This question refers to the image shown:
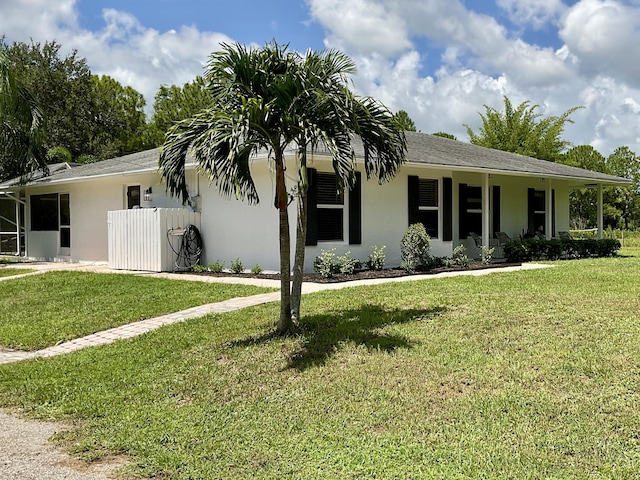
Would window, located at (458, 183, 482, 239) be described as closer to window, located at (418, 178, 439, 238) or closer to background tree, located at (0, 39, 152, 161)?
window, located at (418, 178, 439, 238)

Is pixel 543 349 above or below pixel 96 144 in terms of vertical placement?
below

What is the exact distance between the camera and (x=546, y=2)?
14469 mm

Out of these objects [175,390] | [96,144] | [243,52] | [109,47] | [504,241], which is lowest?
[175,390]

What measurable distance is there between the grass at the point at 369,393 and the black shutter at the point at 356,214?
5165mm

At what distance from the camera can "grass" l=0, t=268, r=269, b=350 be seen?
830cm

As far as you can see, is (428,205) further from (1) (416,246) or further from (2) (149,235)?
(2) (149,235)

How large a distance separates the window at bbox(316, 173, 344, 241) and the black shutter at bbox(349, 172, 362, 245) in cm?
21

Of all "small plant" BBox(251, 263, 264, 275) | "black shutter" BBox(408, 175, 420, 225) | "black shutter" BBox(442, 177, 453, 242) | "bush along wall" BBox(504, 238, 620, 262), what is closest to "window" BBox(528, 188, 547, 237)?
"bush along wall" BBox(504, 238, 620, 262)

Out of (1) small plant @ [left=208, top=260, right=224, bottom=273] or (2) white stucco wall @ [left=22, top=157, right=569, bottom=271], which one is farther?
(1) small plant @ [left=208, top=260, right=224, bottom=273]

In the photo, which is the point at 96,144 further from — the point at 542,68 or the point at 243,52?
the point at 243,52

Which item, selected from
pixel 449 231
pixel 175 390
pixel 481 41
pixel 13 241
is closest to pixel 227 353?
pixel 175 390

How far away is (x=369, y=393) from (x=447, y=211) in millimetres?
10755

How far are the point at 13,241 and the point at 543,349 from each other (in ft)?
70.9

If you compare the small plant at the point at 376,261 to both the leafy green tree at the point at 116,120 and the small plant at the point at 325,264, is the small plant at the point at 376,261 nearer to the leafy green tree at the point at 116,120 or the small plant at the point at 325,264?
the small plant at the point at 325,264
